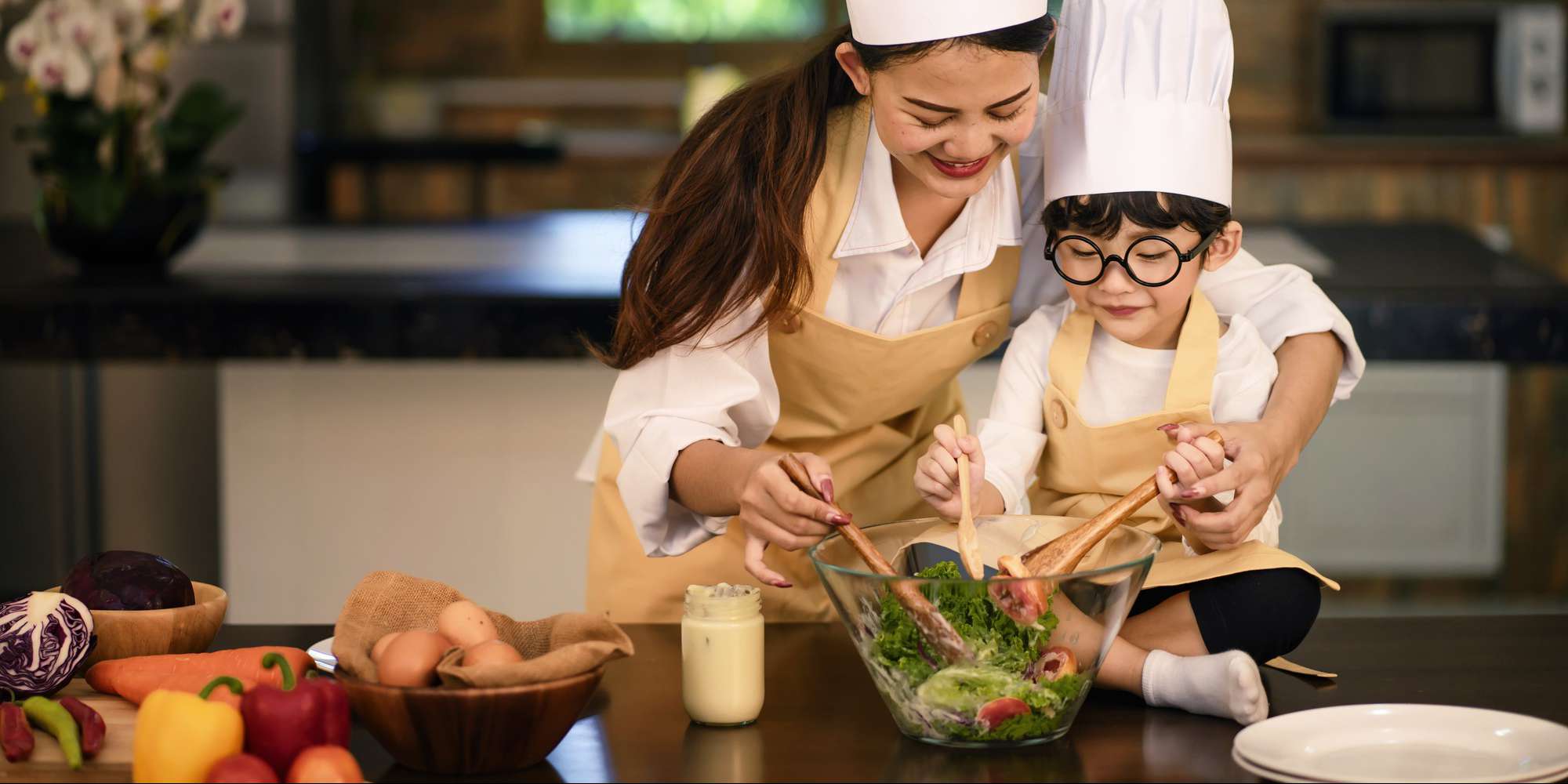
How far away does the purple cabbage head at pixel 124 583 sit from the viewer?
1.10m

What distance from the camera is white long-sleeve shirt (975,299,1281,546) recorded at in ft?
4.33

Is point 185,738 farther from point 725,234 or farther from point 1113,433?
point 1113,433

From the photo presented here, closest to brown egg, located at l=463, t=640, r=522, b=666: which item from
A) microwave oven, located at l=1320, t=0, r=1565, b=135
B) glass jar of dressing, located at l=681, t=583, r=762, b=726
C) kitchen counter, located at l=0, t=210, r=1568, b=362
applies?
glass jar of dressing, located at l=681, t=583, r=762, b=726

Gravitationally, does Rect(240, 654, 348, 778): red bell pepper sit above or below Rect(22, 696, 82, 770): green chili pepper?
above

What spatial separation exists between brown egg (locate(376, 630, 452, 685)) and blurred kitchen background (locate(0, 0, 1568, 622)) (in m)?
0.45

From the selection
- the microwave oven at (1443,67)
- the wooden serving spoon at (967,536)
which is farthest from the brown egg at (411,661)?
the microwave oven at (1443,67)

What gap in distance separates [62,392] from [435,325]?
1.03 meters

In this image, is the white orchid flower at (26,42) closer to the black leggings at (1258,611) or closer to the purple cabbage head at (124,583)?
the purple cabbage head at (124,583)

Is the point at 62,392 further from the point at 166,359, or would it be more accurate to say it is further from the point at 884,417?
the point at 884,417

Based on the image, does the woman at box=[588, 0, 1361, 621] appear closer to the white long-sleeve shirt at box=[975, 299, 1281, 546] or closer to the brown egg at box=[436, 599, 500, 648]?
the white long-sleeve shirt at box=[975, 299, 1281, 546]

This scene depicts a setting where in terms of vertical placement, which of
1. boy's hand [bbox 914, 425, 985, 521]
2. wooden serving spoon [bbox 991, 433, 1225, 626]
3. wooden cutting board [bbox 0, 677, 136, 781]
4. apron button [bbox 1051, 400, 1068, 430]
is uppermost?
apron button [bbox 1051, 400, 1068, 430]

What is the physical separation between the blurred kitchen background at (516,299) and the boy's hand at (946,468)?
0.37 metres

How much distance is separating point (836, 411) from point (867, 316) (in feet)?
0.35

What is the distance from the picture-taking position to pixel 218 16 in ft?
7.56
